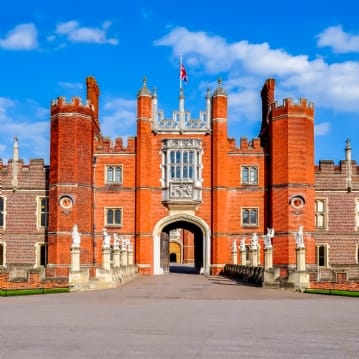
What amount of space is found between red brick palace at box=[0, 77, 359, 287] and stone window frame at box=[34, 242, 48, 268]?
65mm

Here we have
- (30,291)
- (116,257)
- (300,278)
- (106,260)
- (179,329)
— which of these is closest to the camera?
(179,329)

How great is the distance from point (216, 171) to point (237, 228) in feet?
A: 12.8

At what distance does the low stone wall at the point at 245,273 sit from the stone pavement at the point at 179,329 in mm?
9903

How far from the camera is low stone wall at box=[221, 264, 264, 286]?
91.7 ft

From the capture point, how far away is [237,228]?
40406 mm

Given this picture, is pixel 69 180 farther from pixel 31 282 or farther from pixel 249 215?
pixel 31 282

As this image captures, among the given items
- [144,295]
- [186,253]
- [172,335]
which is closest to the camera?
[172,335]

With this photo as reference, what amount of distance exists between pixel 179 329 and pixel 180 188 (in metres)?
28.9

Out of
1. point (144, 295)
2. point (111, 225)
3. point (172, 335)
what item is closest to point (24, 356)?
point (172, 335)

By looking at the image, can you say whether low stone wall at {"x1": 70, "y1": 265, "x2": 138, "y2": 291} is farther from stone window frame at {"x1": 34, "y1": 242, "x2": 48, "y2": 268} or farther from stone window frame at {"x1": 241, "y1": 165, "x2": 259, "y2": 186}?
stone window frame at {"x1": 241, "y1": 165, "x2": 259, "y2": 186}

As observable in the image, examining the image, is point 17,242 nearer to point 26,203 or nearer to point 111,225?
point 26,203

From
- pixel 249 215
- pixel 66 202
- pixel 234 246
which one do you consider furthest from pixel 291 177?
pixel 66 202

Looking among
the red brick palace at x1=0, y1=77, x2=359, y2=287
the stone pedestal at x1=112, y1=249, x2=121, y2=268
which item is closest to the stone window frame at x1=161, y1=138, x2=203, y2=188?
the red brick palace at x1=0, y1=77, x2=359, y2=287

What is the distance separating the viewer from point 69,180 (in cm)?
3872
